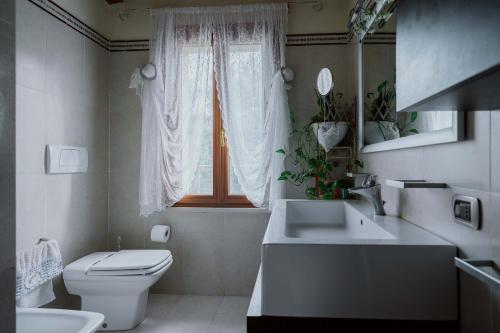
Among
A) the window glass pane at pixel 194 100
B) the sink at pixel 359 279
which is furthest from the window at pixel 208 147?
the sink at pixel 359 279

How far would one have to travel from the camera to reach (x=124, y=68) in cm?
286

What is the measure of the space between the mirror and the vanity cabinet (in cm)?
53

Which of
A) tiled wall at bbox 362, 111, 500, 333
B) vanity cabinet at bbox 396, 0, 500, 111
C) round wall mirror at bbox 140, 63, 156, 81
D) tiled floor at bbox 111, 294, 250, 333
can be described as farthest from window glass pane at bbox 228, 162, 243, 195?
vanity cabinet at bbox 396, 0, 500, 111

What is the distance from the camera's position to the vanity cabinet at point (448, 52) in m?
0.31

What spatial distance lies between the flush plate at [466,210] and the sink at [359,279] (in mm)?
77

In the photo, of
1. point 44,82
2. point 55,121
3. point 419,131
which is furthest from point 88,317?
point 419,131

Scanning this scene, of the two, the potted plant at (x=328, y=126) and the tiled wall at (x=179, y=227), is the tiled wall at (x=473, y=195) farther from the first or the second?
the tiled wall at (x=179, y=227)

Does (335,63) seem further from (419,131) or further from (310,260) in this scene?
(310,260)

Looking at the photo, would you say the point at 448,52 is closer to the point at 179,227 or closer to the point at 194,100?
the point at 194,100

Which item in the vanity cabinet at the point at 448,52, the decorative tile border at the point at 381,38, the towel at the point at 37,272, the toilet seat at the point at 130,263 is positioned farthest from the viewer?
the toilet seat at the point at 130,263

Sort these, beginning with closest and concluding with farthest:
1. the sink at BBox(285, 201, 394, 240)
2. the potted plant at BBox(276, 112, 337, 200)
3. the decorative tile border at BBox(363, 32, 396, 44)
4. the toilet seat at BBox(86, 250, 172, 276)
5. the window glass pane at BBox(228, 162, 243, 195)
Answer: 1. the decorative tile border at BBox(363, 32, 396, 44)
2. the sink at BBox(285, 201, 394, 240)
3. the toilet seat at BBox(86, 250, 172, 276)
4. the potted plant at BBox(276, 112, 337, 200)
5. the window glass pane at BBox(228, 162, 243, 195)

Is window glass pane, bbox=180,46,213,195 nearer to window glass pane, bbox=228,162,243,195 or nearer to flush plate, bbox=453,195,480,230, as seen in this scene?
window glass pane, bbox=228,162,243,195

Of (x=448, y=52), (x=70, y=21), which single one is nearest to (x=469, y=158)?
(x=448, y=52)

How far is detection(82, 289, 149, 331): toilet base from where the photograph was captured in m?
2.23
